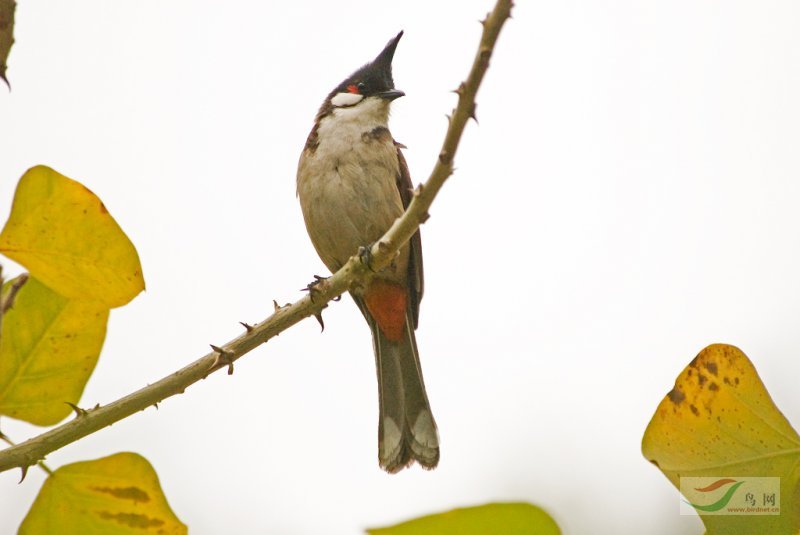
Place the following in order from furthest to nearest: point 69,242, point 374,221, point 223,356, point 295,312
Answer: point 374,221
point 295,312
point 223,356
point 69,242

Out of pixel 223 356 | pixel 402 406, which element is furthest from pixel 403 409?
pixel 223 356

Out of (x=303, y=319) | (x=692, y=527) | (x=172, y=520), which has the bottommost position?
(x=692, y=527)

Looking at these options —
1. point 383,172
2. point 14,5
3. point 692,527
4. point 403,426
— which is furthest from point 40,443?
point 383,172

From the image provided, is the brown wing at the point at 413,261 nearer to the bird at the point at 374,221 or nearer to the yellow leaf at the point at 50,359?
the bird at the point at 374,221

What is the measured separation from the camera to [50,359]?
1.32 meters

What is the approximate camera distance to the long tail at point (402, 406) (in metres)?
3.48

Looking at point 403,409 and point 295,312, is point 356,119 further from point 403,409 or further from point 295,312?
point 295,312

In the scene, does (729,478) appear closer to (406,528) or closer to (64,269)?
(406,528)

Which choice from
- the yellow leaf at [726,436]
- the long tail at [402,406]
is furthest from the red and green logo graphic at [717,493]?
the long tail at [402,406]

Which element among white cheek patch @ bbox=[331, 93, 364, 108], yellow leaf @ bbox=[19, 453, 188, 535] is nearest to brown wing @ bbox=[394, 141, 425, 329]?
white cheek patch @ bbox=[331, 93, 364, 108]

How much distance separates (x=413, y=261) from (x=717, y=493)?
9.81ft

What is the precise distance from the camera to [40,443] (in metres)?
1.42

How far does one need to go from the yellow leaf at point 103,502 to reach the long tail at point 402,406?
2.31 metres

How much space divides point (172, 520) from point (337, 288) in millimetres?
1183
